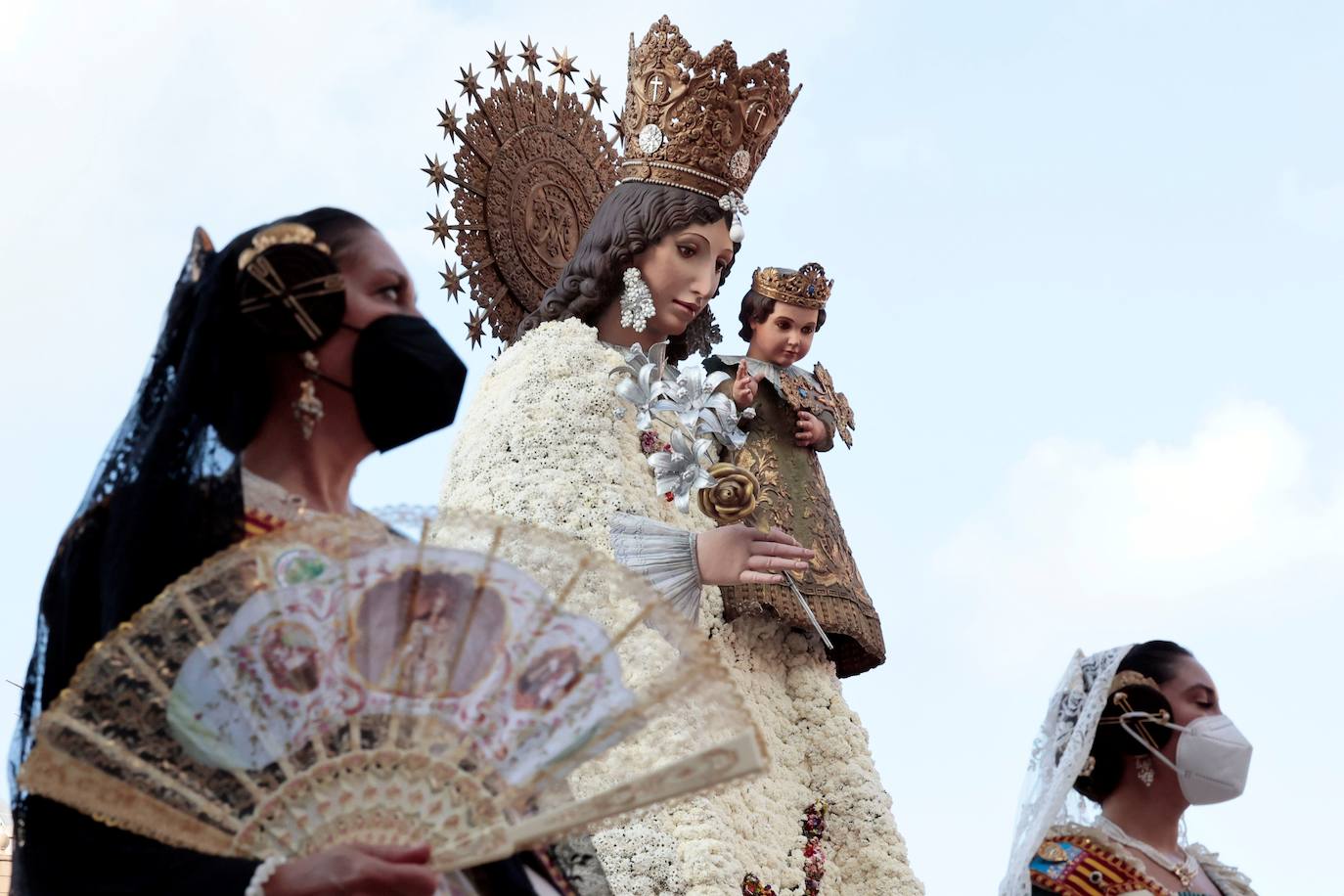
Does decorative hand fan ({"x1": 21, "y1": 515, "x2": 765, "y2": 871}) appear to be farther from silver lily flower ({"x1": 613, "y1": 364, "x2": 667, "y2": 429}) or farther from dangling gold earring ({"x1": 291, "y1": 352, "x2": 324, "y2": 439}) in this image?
silver lily flower ({"x1": 613, "y1": 364, "x2": 667, "y2": 429})

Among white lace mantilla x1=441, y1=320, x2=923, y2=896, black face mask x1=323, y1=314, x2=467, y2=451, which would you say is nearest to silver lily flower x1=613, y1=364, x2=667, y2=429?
white lace mantilla x1=441, y1=320, x2=923, y2=896

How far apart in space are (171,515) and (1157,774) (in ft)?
9.29

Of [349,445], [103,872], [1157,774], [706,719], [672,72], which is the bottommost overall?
[103,872]

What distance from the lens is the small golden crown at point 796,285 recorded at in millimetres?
6785

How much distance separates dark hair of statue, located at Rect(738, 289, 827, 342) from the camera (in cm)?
683

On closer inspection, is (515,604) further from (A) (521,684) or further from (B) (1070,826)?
(B) (1070,826)

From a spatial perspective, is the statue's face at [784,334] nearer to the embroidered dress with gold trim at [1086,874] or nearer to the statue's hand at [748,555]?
the statue's hand at [748,555]

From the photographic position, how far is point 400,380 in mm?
3295

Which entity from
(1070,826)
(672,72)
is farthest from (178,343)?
(672,72)

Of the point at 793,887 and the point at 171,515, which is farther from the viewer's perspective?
the point at 793,887

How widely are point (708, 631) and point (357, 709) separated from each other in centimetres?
343

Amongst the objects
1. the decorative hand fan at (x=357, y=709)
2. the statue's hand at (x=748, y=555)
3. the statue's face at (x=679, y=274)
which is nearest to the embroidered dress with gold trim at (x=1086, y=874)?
the statue's hand at (x=748, y=555)

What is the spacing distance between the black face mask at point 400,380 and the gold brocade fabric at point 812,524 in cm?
295

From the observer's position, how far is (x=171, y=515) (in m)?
2.99
